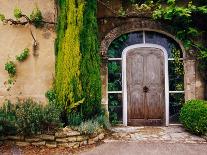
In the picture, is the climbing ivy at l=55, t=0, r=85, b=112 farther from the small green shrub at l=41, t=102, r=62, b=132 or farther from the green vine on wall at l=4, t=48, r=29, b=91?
the green vine on wall at l=4, t=48, r=29, b=91

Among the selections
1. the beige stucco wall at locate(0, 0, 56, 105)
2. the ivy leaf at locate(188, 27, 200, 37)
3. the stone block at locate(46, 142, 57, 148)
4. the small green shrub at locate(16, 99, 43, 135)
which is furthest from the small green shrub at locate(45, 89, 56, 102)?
the ivy leaf at locate(188, 27, 200, 37)

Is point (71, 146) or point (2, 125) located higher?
point (2, 125)

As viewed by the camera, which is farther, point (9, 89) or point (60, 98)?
point (9, 89)

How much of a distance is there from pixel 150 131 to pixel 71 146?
2389mm

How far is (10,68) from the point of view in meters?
9.34

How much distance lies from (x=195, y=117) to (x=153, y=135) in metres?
1.15

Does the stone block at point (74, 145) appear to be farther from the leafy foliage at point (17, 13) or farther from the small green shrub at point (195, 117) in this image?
the leafy foliage at point (17, 13)

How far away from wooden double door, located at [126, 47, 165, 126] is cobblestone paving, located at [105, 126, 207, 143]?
0.54 m

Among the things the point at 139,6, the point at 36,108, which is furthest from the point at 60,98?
the point at 139,6

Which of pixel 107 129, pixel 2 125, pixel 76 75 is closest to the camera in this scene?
pixel 2 125

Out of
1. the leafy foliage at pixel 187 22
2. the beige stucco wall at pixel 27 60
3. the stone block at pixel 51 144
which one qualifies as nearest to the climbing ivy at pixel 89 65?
the stone block at pixel 51 144

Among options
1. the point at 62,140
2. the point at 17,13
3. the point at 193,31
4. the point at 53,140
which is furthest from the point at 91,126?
the point at 193,31

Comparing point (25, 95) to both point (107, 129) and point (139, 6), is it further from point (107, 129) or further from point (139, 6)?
point (139, 6)

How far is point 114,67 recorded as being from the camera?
10.0 m
